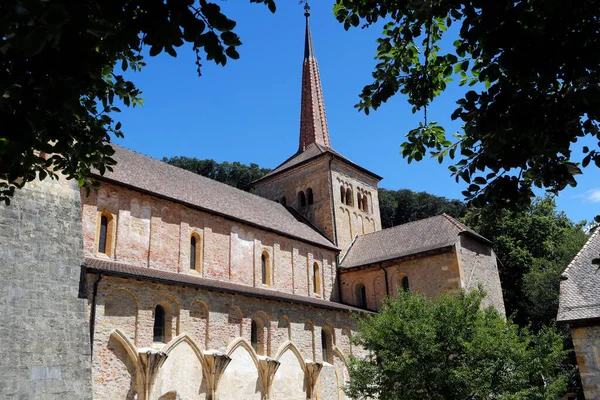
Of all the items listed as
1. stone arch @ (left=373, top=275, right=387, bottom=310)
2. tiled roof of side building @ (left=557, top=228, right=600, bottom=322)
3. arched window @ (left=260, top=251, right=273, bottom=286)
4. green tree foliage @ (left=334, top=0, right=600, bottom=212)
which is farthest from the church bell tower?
green tree foliage @ (left=334, top=0, right=600, bottom=212)

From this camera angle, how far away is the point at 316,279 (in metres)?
26.6

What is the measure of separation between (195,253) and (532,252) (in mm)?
29678

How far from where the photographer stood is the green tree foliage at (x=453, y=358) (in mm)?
14453

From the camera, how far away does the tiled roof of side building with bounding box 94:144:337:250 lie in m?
19.9

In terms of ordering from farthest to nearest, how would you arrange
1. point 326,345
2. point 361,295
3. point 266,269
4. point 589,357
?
point 361,295 → point 266,269 → point 326,345 → point 589,357

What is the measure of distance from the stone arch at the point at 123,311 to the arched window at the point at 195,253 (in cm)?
519

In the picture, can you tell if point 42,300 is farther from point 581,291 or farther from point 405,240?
point 405,240

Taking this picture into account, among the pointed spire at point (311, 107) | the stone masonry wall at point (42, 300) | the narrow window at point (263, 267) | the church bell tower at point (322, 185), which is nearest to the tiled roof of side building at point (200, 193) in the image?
the narrow window at point (263, 267)

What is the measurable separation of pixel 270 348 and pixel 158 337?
4.66 metres

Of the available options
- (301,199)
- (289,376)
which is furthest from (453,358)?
(301,199)

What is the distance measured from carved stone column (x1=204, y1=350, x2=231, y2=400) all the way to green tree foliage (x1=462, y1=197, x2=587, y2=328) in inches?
935

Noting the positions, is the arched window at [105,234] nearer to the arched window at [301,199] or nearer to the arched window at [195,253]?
the arched window at [195,253]

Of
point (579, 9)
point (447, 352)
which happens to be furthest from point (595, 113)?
point (447, 352)

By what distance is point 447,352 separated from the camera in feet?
49.7
